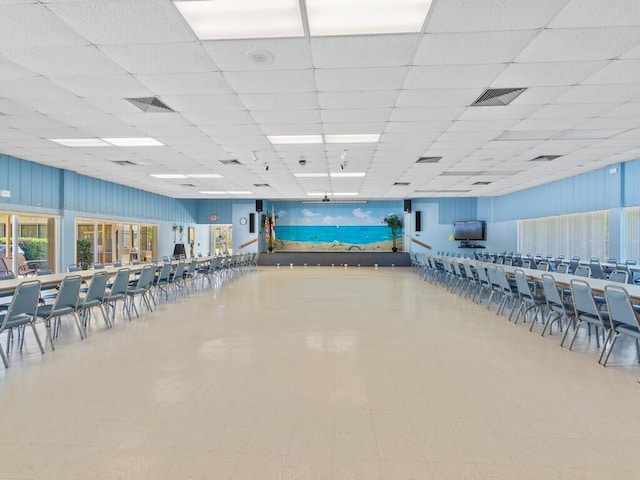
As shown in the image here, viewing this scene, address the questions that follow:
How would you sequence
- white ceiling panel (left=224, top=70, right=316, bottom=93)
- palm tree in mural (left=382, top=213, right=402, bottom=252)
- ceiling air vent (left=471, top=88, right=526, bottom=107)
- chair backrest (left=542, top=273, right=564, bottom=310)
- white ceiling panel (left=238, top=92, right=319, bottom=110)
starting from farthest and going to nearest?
1. palm tree in mural (left=382, top=213, right=402, bottom=252)
2. chair backrest (left=542, top=273, right=564, bottom=310)
3. white ceiling panel (left=238, top=92, right=319, bottom=110)
4. ceiling air vent (left=471, top=88, right=526, bottom=107)
5. white ceiling panel (left=224, top=70, right=316, bottom=93)

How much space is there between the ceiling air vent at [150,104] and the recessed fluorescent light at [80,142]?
2306 millimetres

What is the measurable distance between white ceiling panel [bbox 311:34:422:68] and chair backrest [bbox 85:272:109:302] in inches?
171

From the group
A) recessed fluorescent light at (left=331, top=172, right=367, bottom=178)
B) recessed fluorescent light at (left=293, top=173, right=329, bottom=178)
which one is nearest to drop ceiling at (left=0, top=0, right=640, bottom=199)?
recessed fluorescent light at (left=331, top=172, right=367, bottom=178)

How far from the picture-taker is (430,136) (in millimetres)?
6648

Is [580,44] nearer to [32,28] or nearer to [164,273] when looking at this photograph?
[32,28]

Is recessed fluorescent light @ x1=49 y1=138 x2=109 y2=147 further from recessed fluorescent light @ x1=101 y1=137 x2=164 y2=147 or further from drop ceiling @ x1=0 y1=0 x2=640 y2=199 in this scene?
recessed fluorescent light @ x1=101 y1=137 x2=164 y2=147

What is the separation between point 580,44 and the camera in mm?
3494

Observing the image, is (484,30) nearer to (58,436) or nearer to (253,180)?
(58,436)

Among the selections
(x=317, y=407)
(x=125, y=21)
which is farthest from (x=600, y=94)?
(x=125, y=21)

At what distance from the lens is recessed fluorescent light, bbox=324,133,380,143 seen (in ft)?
21.8

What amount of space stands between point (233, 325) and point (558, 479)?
4.69 meters

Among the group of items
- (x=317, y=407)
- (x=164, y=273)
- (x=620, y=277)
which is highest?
(x=620, y=277)

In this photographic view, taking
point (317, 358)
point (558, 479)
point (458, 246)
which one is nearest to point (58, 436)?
point (317, 358)

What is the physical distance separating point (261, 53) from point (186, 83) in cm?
122
